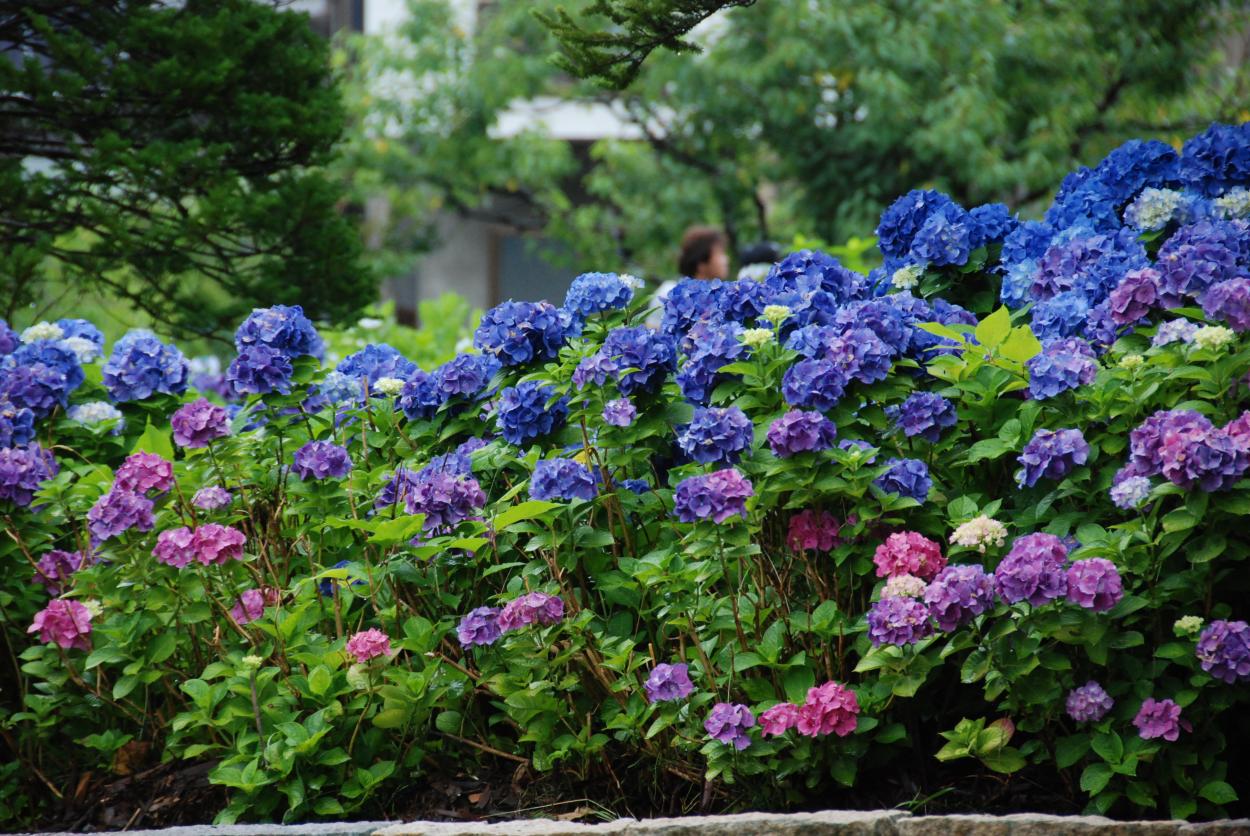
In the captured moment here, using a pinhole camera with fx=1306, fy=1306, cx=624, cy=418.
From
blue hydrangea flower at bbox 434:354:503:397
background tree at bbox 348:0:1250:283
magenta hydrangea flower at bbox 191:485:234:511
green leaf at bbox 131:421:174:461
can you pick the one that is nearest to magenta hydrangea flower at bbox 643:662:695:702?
blue hydrangea flower at bbox 434:354:503:397

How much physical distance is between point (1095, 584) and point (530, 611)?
1.07 m

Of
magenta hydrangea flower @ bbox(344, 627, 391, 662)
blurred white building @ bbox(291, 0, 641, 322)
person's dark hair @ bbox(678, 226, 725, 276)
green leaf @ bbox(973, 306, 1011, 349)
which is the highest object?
green leaf @ bbox(973, 306, 1011, 349)

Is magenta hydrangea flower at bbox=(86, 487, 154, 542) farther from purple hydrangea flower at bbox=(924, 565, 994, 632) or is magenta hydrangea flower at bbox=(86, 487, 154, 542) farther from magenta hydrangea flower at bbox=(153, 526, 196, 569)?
purple hydrangea flower at bbox=(924, 565, 994, 632)

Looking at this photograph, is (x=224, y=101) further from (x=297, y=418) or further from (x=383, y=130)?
(x=383, y=130)

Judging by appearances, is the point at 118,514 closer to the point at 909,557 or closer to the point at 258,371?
the point at 258,371

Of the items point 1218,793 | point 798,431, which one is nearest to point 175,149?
point 798,431

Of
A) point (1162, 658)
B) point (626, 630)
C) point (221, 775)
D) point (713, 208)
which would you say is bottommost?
point (713, 208)

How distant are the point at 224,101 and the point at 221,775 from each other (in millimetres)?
2769

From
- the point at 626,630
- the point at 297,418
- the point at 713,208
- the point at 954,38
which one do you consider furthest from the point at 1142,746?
the point at 713,208

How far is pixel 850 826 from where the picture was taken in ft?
7.50

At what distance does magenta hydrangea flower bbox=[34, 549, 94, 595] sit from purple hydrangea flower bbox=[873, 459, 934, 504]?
1.91 metres

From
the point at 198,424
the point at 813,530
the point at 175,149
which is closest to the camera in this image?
the point at 813,530

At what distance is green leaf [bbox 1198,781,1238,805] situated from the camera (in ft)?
A: 7.56

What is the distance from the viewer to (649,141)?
12.2 m
